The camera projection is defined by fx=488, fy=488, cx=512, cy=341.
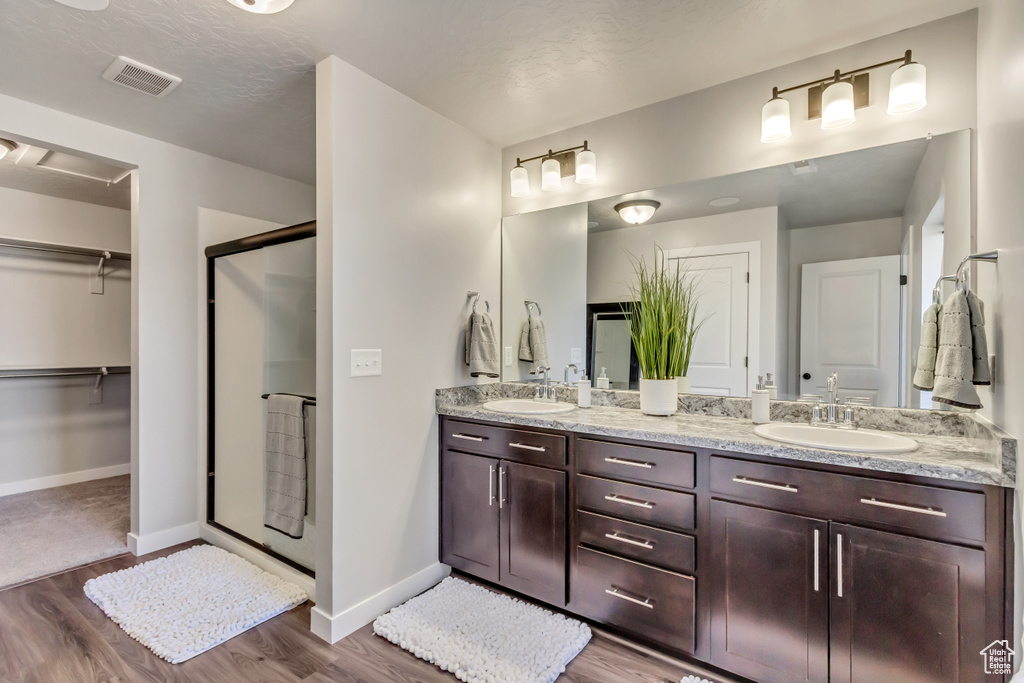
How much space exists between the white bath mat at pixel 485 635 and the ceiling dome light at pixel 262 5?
94.0 inches

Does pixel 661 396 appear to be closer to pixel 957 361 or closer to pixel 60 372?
pixel 957 361

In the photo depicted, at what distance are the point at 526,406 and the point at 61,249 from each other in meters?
3.84

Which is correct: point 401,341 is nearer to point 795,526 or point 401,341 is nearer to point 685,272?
point 685,272

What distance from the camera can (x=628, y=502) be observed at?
190 centimetres

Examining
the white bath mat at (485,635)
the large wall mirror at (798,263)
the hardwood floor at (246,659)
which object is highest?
the large wall mirror at (798,263)

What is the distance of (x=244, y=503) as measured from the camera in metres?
2.80

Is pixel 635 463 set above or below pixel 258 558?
above

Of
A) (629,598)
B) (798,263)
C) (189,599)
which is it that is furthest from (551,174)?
(189,599)

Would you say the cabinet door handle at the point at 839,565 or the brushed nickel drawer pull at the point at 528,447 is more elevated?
the brushed nickel drawer pull at the point at 528,447

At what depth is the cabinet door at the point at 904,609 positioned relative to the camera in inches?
52.3

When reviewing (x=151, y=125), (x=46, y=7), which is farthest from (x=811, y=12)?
(x=151, y=125)

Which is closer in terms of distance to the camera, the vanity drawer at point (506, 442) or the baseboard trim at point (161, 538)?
the vanity drawer at point (506, 442)

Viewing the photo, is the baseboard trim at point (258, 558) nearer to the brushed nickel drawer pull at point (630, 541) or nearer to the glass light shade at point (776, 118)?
the brushed nickel drawer pull at point (630, 541)

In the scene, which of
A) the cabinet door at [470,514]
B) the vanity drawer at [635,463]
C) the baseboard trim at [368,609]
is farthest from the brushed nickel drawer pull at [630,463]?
the baseboard trim at [368,609]
